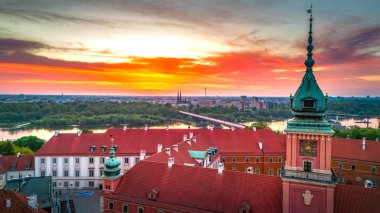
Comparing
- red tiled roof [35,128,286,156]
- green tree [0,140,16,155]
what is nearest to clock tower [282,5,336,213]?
red tiled roof [35,128,286,156]

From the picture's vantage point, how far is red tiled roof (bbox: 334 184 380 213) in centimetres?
2150

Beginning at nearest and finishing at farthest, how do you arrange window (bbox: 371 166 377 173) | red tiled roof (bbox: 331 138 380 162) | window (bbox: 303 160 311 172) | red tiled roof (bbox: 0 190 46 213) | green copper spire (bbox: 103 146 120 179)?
1. red tiled roof (bbox: 0 190 46 213)
2. window (bbox: 303 160 311 172)
3. green copper spire (bbox: 103 146 120 179)
4. window (bbox: 371 166 377 173)
5. red tiled roof (bbox: 331 138 380 162)

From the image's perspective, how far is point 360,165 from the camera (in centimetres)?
4372

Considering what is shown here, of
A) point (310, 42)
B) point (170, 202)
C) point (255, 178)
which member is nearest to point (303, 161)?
point (255, 178)

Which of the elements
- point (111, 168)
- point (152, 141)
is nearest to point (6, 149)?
point (152, 141)

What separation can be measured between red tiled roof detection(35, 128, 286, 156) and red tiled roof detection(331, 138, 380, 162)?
7823mm

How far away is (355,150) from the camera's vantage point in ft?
148

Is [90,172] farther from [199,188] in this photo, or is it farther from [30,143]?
[199,188]

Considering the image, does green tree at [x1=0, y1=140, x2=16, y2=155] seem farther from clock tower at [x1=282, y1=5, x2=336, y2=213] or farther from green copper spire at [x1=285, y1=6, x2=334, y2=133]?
green copper spire at [x1=285, y1=6, x2=334, y2=133]

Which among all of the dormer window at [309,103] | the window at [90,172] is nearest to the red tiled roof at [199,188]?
the dormer window at [309,103]

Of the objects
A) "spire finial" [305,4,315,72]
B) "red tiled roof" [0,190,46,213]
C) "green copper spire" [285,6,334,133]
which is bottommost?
"red tiled roof" [0,190,46,213]

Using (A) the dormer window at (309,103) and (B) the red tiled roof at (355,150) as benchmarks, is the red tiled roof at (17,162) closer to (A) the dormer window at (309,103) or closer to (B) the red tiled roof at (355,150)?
(A) the dormer window at (309,103)

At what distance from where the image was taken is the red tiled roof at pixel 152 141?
1822 inches

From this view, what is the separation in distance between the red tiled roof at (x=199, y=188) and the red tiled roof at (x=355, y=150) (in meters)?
→ 25.3
